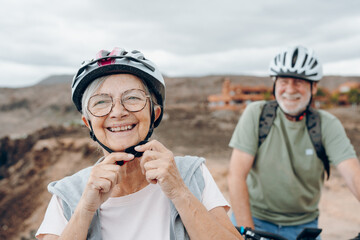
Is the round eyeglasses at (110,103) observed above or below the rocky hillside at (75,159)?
above

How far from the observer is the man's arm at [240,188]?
3.24m

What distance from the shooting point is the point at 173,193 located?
75.7 inches

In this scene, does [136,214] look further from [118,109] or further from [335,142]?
[335,142]

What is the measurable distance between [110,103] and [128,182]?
1.85ft

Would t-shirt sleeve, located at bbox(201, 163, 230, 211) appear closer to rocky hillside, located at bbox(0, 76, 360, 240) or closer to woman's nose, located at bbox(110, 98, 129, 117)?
woman's nose, located at bbox(110, 98, 129, 117)

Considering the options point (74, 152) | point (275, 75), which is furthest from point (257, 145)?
point (74, 152)

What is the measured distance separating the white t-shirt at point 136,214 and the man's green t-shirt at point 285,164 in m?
1.36

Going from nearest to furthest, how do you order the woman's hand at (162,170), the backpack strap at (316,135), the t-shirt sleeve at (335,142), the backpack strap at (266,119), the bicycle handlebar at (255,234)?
the woman's hand at (162,170), the bicycle handlebar at (255,234), the t-shirt sleeve at (335,142), the backpack strap at (316,135), the backpack strap at (266,119)

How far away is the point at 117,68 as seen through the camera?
7.09ft

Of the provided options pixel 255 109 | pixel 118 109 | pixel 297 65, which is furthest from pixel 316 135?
pixel 118 109

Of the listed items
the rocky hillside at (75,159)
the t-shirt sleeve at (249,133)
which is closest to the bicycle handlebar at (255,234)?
the t-shirt sleeve at (249,133)

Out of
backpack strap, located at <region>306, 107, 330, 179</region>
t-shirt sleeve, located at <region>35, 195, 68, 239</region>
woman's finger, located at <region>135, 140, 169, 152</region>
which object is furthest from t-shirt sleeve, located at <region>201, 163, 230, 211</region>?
backpack strap, located at <region>306, 107, 330, 179</region>

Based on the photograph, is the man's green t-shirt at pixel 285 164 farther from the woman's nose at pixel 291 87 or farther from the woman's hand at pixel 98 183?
the woman's hand at pixel 98 183

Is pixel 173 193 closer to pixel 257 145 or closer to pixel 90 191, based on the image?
pixel 90 191
